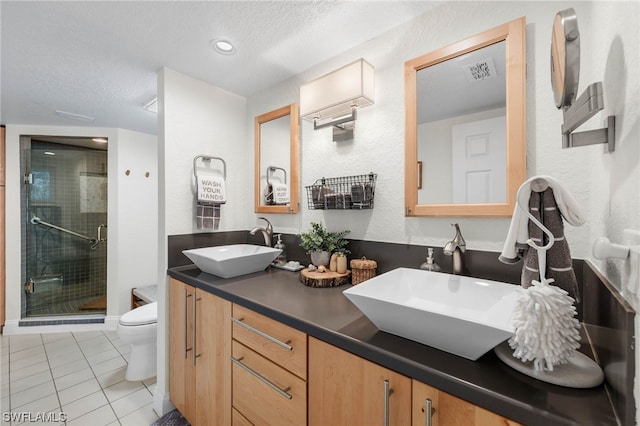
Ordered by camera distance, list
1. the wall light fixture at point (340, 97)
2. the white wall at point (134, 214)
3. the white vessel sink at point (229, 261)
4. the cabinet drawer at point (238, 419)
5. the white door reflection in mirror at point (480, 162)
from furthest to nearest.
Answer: the white wall at point (134, 214)
the white vessel sink at point (229, 261)
the wall light fixture at point (340, 97)
the cabinet drawer at point (238, 419)
the white door reflection in mirror at point (480, 162)

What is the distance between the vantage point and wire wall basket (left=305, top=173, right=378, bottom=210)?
149cm

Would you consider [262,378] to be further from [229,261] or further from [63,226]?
[63,226]

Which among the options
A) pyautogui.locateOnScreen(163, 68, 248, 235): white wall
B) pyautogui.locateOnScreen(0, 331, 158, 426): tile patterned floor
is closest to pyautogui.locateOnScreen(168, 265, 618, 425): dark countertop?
pyautogui.locateOnScreen(163, 68, 248, 235): white wall

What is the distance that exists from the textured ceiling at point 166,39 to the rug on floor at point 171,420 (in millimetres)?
2246

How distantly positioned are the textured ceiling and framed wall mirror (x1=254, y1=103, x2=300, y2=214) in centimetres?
27

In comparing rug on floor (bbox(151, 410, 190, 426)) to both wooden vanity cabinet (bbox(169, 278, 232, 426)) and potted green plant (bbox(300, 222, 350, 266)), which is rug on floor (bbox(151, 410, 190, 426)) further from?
potted green plant (bbox(300, 222, 350, 266))

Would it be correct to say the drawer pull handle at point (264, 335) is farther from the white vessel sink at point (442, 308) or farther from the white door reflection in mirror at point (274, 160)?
the white door reflection in mirror at point (274, 160)

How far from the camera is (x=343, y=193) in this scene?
5.22ft

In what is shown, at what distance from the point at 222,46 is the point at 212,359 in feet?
5.65

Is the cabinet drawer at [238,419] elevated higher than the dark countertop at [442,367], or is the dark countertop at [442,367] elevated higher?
the dark countertop at [442,367]

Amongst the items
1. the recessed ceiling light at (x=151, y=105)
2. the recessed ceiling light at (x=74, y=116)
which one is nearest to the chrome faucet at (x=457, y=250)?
the recessed ceiling light at (x=151, y=105)

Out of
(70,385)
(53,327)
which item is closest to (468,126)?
(70,385)

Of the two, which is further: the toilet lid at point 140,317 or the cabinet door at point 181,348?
the toilet lid at point 140,317

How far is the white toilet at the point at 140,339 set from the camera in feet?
6.83
